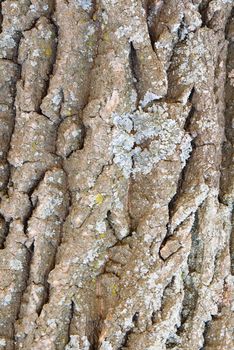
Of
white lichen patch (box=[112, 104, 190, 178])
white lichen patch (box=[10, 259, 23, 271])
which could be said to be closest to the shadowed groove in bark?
white lichen patch (box=[112, 104, 190, 178])

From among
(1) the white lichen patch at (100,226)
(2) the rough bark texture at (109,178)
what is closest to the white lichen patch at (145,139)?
(2) the rough bark texture at (109,178)

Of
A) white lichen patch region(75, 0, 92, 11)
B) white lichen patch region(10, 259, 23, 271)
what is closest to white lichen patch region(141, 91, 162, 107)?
white lichen patch region(75, 0, 92, 11)

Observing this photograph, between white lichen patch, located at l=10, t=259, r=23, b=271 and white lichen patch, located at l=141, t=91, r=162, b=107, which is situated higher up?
white lichen patch, located at l=141, t=91, r=162, b=107

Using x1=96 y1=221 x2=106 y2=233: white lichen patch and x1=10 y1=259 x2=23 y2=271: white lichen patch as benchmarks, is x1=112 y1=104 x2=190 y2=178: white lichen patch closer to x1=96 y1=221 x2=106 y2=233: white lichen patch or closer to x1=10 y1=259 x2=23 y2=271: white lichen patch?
x1=96 y1=221 x2=106 y2=233: white lichen patch

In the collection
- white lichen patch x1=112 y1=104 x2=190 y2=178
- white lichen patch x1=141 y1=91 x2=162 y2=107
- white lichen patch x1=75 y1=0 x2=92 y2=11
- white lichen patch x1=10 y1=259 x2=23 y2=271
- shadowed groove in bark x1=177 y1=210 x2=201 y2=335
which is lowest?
white lichen patch x1=10 y1=259 x2=23 y2=271

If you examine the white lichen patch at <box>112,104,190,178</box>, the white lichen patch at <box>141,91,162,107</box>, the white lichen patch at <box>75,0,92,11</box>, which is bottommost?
the white lichen patch at <box>112,104,190,178</box>

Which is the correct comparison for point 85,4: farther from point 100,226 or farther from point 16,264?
point 16,264

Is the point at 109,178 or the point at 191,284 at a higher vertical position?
the point at 109,178

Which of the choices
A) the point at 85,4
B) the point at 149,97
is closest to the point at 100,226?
the point at 149,97

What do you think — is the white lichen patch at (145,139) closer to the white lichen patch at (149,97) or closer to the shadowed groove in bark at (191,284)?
the white lichen patch at (149,97)
